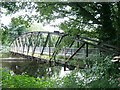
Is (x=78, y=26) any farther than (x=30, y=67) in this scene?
Yes

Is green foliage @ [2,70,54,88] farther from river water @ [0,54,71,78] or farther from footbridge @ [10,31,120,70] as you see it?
footbridge @ [10,31,120,70]

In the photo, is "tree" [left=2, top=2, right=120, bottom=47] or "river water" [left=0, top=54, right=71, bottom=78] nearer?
"river water" [left=0, top=54, right=71, bottom=78]

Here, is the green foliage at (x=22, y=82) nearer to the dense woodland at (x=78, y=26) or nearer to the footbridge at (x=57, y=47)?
the dense woodland at (x=78, y=26)

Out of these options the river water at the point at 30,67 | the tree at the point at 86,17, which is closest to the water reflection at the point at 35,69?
the river water at the point at 30,67

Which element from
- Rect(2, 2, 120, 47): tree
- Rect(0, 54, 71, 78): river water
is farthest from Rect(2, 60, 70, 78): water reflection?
Rect(2, 2, 120, 47): tree

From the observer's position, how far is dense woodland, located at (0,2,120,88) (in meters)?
1.88

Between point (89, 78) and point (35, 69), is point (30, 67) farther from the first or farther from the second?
point (89, 78)

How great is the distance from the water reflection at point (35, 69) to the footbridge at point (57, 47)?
0.16ft

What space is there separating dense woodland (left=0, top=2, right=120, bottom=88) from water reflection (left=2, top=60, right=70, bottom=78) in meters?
0.04

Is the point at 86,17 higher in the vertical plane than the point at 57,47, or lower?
higher

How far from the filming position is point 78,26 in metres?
2.01

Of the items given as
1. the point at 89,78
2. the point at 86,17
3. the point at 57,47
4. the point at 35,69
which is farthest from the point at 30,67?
the point at 86,17

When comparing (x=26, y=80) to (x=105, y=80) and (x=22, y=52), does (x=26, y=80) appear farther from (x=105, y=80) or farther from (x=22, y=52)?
(x=105, y=80)

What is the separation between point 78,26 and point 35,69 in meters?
0.49
